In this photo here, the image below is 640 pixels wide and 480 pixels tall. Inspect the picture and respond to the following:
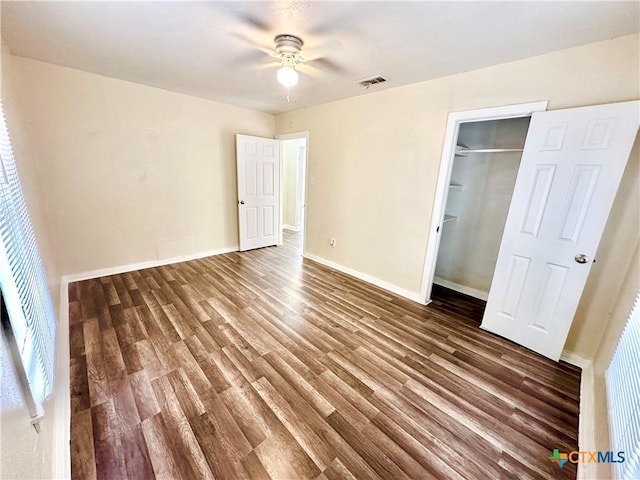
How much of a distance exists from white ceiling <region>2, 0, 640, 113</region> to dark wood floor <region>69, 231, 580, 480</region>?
241cm

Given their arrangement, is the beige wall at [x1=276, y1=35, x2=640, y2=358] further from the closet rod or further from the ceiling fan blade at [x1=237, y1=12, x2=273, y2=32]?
the ceiling fan blade at [x1=237, y1=12, x2=273, y2=32]

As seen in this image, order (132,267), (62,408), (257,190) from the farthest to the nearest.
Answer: (257,190) < (132,267) < (62,408)

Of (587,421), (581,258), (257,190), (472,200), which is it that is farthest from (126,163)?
(587,421)

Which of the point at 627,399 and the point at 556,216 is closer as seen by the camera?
the point at 627,399

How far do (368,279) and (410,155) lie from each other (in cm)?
170

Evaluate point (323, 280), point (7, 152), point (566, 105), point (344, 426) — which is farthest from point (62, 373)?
point (566, 105)

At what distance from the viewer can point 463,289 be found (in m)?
3.38

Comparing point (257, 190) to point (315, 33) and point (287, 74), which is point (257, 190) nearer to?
point (287, 74)

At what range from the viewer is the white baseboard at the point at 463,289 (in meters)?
3.21

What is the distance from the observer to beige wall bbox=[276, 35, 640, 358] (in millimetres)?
1841

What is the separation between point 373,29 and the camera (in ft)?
5.86

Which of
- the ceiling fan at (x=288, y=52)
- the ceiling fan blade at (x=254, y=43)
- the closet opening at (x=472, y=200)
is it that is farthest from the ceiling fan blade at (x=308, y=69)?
the closet opening at (x=472, y=200)

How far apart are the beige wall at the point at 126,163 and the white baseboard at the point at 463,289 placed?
3.61 m

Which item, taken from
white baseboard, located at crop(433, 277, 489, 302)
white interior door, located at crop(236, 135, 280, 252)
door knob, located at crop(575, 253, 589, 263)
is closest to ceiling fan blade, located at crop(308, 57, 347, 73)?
white interior door, located at crop(236, 135, 280, 252)
